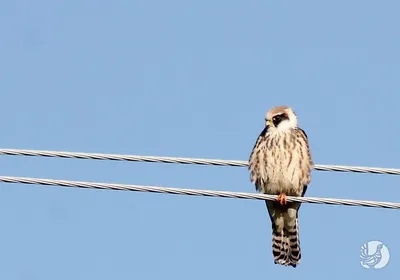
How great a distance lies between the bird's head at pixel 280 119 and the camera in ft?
36.3

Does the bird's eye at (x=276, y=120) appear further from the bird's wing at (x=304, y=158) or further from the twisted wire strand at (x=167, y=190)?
the twisted wire strand at (x=167, y=190)

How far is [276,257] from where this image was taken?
1116 cm

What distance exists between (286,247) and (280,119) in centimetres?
122

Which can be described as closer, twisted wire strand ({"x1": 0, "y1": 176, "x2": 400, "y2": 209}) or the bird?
twisted wire strand ({"x1": 0, "y1": 176, "x2": 400, "y2": 209})

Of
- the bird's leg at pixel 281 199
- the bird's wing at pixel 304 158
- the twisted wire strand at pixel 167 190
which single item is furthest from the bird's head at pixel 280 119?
the twisted wire strand at pixel 167 190

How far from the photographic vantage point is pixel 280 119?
437 inches

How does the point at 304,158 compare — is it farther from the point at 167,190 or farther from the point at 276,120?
the point at 167,190

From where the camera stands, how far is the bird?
35.6 ft

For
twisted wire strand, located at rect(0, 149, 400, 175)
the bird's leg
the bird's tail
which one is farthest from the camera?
the bird's tail

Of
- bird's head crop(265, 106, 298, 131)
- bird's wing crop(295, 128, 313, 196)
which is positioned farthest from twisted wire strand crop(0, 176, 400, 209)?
bird's head crop(265, 106, 298, 131)

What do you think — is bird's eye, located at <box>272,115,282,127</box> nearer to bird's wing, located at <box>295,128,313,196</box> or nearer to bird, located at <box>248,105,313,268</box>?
bird, located at <box>248,105,313,268</box>

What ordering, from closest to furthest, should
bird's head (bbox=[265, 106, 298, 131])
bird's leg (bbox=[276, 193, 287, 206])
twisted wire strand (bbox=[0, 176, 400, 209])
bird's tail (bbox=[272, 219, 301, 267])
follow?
twisted wire strand (bbox=[0, 176, 400, 209]) < bird's leg (bbox=[276, 193, 287, 206]) < bird's head (bbox=[265, 106, 298, 131]) < bird's tail (bbox=[272, 219, 301, 267])

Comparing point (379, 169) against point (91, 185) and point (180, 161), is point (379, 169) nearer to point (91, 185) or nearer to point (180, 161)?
point (180, 161)

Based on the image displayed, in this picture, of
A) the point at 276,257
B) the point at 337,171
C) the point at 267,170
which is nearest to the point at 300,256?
the point at 276,257
